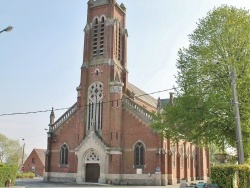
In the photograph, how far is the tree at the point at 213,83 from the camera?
864 inches

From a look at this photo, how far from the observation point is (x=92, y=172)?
40000 mm

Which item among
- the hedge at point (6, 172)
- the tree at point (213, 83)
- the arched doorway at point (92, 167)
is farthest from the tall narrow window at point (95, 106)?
the tree at point (213, 83)

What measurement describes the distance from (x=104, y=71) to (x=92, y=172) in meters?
13.0

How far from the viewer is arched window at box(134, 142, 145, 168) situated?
1505 inches

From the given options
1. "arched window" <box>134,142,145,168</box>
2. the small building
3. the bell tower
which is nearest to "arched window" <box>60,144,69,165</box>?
the bell tower

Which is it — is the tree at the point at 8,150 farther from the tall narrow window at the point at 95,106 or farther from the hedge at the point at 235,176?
the hedge at the point at 235,176

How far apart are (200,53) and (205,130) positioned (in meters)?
5.74

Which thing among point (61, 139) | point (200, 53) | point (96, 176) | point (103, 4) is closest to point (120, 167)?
point (96, 176)

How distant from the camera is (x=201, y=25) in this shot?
2547cm

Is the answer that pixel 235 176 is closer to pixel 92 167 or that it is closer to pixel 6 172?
pixel 6 172

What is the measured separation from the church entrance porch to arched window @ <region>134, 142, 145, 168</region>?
4995mm

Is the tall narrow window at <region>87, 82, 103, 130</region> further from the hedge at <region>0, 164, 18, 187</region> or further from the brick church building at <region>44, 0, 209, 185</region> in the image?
the hedge at <region>0, 164, 18, 187</region>

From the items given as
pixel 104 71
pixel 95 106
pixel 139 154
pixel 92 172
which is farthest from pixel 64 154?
pixel 104 71

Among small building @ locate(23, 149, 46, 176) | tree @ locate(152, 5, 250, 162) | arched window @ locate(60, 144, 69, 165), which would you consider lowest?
small building @ locate(23, 149, 46, 176)
